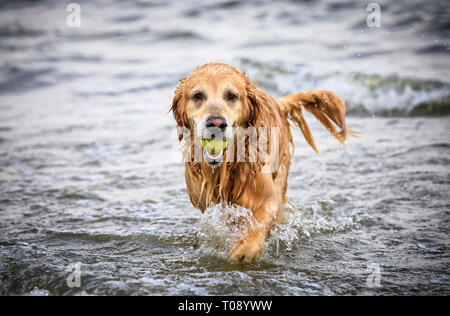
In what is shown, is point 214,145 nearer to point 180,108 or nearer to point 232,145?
point 232,145

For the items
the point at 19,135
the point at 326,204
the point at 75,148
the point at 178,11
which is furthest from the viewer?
the point at 178,11

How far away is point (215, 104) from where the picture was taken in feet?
10.3

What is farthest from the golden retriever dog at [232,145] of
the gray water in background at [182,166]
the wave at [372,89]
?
the wave at [372,89]

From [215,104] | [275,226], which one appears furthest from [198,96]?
[275,226]

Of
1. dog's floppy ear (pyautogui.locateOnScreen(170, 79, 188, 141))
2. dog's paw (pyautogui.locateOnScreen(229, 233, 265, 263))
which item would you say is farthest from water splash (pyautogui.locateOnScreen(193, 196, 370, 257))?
dog's floppy ear (pyautogui.locateOnScreen(170, 79, 188, 141))

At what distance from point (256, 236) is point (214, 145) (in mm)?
742

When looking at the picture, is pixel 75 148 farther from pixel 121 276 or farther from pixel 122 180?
pixel 121 276

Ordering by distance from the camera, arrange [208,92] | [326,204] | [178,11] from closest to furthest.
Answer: [208,92]
[326,204]
[178,11]

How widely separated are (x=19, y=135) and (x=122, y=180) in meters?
2.58

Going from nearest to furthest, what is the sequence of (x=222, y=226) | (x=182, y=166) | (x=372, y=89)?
(x=222, y=226), (x=182, y=166), (x=372, y=89)

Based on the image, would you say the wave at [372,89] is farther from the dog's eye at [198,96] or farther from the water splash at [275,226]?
the dog's eye at [198,96]

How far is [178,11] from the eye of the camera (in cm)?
1572

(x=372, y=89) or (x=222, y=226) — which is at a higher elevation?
(x=372, y=89)

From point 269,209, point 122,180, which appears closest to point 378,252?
point 269,209
